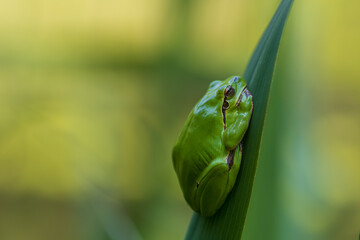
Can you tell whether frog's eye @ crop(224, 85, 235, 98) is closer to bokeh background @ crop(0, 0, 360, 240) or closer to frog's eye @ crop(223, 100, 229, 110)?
frog's eye @ crop(223, 100, 229, 110)

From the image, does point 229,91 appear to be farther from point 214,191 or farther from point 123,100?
point 123,100

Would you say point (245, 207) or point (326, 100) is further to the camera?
point (326, 100)

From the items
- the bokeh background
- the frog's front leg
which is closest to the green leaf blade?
the frog's front leg

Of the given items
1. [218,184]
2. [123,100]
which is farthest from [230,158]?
[123,100]

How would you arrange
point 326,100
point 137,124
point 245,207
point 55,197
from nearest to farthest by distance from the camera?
point 245,207
point 326,100
point 137,124
point 55,197

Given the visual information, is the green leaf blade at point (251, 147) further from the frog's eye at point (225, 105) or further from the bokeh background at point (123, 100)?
the bokeh background at point (123, 100)

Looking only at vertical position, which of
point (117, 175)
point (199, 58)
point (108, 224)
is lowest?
point (117, 175)

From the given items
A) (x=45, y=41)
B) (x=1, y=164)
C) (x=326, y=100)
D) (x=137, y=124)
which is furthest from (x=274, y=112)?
(x=1, y=164)

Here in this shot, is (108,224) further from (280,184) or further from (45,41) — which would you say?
(45,41)
